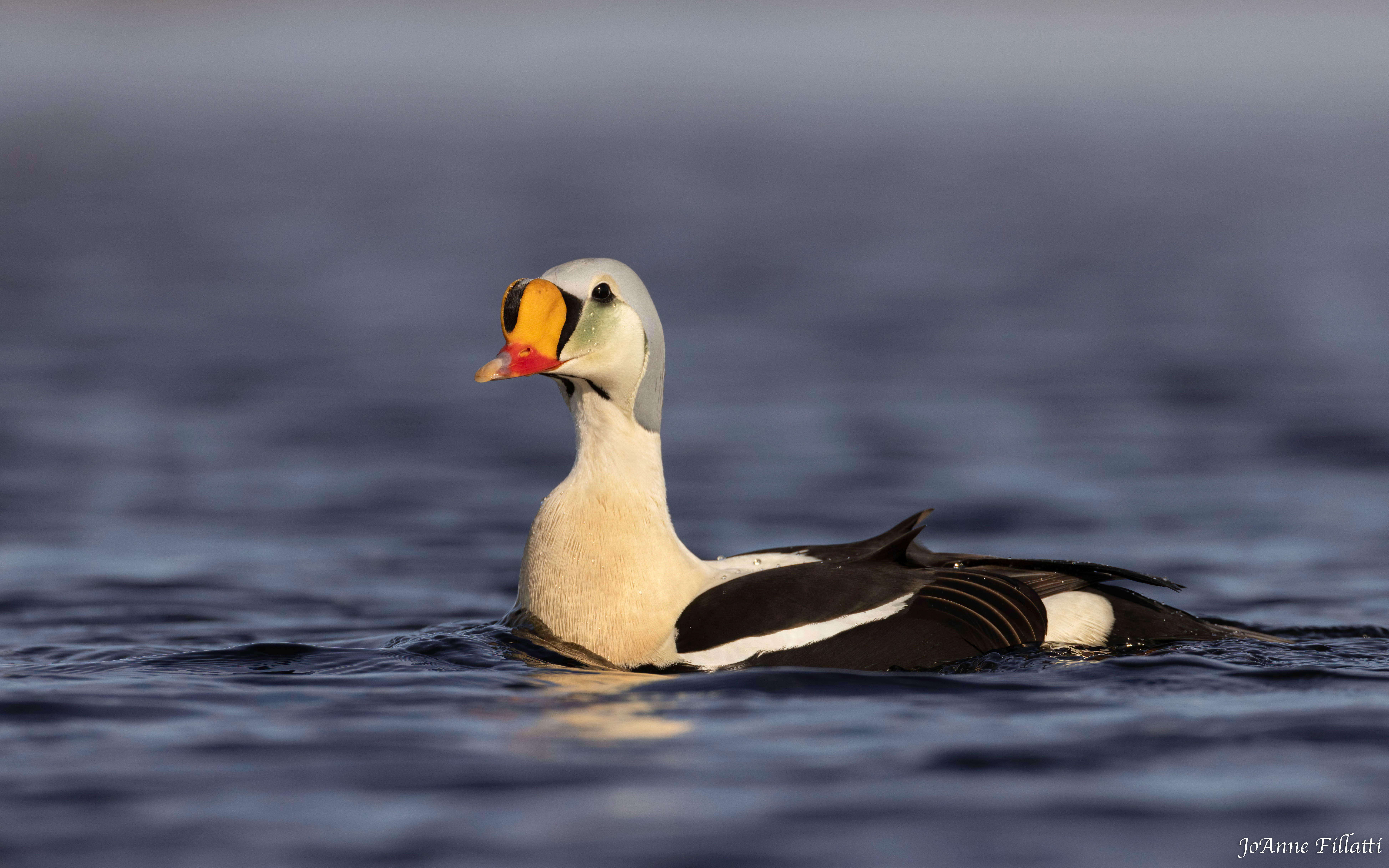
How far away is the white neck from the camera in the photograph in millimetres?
7180

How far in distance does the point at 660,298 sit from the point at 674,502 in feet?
34.4

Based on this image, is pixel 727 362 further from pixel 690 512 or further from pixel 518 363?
pixel 518 363

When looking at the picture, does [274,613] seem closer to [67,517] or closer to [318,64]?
[67,517]

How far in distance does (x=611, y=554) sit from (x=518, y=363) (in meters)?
0.84

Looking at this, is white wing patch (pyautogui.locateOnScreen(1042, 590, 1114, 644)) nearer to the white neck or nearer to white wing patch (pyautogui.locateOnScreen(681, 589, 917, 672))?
white wing patch (pyautogui.locateOnScreen(681, 589, 917, 672))

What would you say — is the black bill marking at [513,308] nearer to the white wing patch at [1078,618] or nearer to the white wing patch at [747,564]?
the white wing patch at [747,564]

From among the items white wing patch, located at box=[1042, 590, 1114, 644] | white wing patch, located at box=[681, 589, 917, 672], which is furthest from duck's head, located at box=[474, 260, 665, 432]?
white wing patch, located at box=[1042, 590, 1114, 644]

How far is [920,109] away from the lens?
89438 millimetres

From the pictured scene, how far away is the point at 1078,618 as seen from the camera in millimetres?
7551

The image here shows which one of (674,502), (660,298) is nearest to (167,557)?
(674,502)
